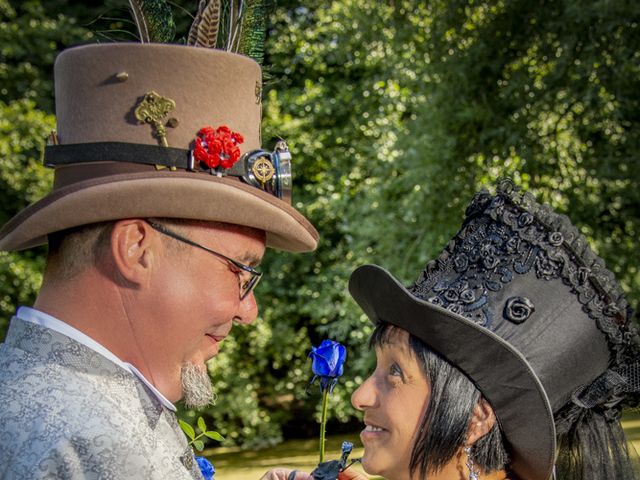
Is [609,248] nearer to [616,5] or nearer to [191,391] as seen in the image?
[616,5]

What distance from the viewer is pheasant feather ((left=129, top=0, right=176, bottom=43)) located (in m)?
2.11

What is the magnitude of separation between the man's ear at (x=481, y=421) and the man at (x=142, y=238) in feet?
2.29

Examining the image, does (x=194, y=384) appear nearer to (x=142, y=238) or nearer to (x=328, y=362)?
(x=142, y=238)

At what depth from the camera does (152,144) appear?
6.63 ft

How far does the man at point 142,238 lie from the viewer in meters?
1.79

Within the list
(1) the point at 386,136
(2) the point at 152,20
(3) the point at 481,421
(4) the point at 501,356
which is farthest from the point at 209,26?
(1) the point at 386,136

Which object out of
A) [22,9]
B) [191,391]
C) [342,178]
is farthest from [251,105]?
[22,9]

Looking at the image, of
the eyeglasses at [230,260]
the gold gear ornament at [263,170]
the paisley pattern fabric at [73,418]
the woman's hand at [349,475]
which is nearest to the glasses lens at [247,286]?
the eyeglasses at [230,260]

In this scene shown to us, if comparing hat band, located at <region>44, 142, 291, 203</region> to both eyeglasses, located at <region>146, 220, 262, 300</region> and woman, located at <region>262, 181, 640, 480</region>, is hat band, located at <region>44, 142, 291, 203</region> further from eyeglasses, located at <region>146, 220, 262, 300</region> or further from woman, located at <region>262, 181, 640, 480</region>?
woman, located at <region>262, 181, 640, 480</region>

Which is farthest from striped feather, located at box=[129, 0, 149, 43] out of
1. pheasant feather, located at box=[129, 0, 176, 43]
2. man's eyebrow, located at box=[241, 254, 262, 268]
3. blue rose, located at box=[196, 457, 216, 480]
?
blue rose, located at box=[196, 457, 216, 480]

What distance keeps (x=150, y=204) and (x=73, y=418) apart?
0.48 metres

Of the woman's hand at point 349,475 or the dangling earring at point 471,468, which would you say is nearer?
the dangling earring at point 471,468

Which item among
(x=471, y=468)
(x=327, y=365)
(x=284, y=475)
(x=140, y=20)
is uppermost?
(x=140, y=20)

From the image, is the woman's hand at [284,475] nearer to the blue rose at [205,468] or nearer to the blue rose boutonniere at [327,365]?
the blue rose boutonniere at [327,365]
